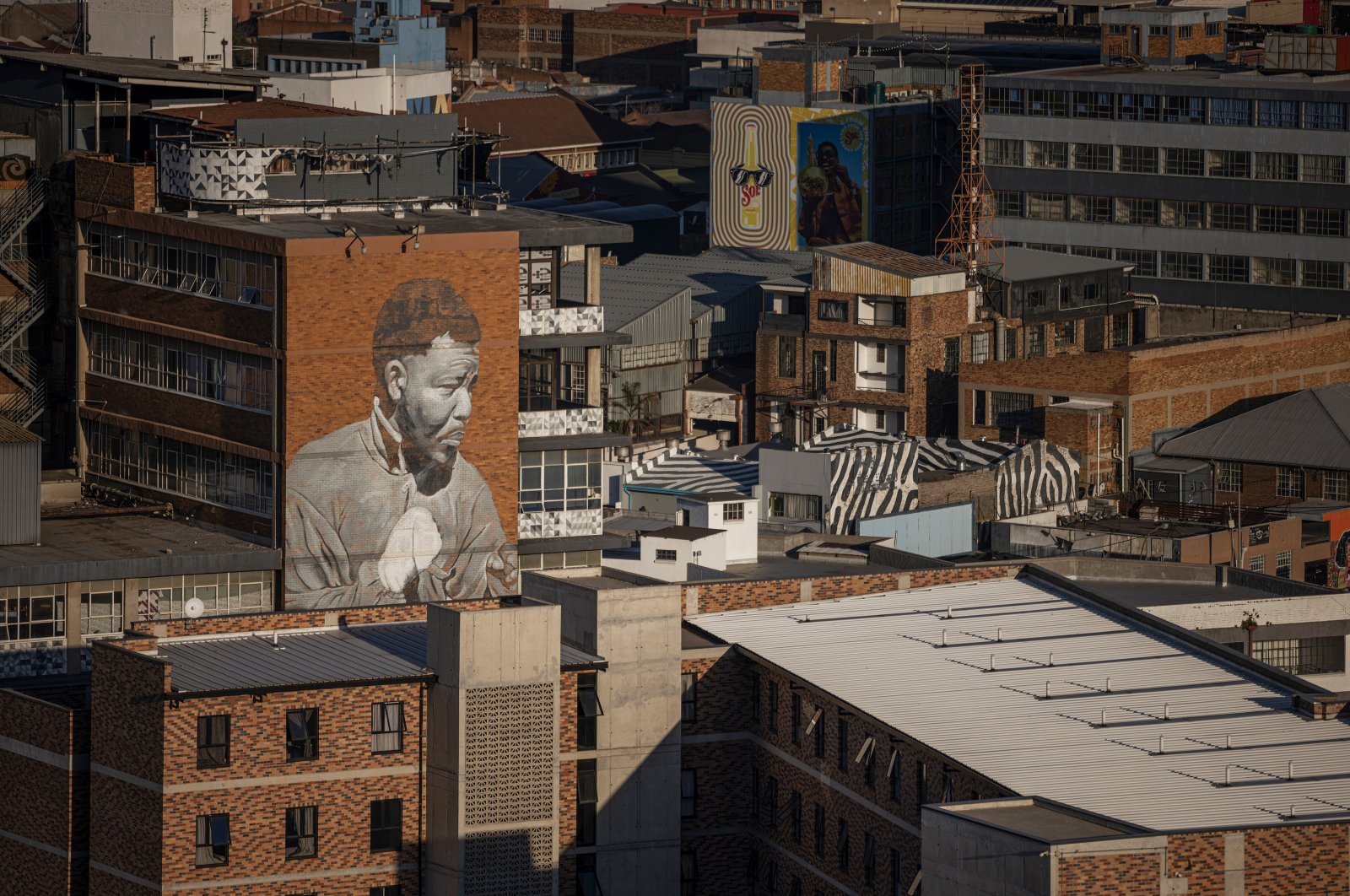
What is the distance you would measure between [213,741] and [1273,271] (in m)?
103

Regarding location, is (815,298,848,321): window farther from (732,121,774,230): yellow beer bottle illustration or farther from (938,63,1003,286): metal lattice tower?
(732,121,774,230): yellow beer bottle illustration

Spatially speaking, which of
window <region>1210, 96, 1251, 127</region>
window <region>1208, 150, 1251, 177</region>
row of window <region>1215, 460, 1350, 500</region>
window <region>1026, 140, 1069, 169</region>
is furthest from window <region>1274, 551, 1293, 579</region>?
window <region>1026, 140, 1069, 169</region>

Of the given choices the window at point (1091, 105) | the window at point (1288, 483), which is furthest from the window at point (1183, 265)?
the window at point (1288, 483)

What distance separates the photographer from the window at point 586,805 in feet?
290

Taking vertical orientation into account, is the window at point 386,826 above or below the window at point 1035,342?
below

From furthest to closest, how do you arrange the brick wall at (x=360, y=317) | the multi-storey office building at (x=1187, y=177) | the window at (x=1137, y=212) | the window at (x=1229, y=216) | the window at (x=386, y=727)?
the window at (x=1137, y=212), the window at (x=1229, y=216), the multi-storey office building at (x=1187, y=177), the brick wall at (x=360, y=317), the window at (x=386, y=727)

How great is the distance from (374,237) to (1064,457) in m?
49.8

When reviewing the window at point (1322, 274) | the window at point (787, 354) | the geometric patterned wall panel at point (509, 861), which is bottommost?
the geometric patterned wall panel at point (509, 861)

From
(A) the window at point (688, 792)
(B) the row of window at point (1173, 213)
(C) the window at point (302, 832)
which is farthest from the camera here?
(B) the row of window at point (1173, 213)

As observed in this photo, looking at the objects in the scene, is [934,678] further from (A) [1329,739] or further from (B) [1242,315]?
(B) [1242,315]

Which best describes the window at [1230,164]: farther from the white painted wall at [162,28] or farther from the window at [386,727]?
the window at [386,727]

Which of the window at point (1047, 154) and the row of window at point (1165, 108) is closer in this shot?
the row of window at point (1165, 108)

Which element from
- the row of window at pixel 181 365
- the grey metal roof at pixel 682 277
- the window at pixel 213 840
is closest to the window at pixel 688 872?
the window at pixel 213 840

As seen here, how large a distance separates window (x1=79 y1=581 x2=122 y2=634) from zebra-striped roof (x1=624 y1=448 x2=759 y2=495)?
36870 millimetres
